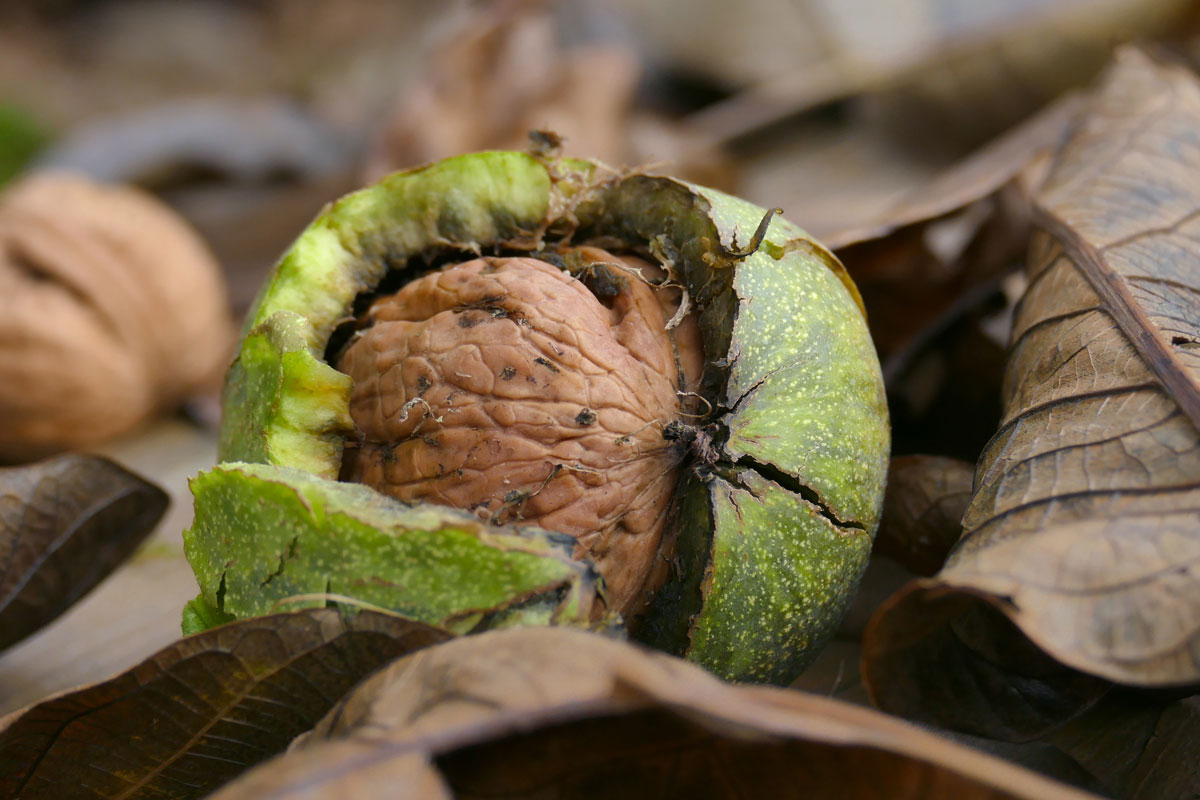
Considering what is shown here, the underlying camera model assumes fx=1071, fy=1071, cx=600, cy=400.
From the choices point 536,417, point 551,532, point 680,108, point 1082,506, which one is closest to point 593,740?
point 551,532

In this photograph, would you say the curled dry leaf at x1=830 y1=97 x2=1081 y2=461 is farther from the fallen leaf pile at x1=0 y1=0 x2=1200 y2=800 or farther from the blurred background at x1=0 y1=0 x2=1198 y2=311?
the blurred background at x1=0 y1=0 x2=1198 y2=311

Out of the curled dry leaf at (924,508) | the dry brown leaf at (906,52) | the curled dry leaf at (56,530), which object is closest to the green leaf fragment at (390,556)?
the curled dry leaf at (56,530)

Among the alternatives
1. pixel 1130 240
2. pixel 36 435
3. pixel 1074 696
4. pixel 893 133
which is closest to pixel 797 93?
pixel 893 133

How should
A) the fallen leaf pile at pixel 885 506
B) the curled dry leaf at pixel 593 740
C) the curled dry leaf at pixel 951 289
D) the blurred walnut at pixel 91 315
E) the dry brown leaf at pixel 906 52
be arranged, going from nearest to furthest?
the curled dry leaf at pixel 593 740, the fallen leaf pile at pixel 885 506, the curled dry leaf at pixel 951 289, the blurred walnut at pixel 91 315, the dry brown leaf at pixel 906 52

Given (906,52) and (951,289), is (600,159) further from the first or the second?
(906,52)

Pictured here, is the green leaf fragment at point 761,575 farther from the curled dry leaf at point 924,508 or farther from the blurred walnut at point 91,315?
the blurred walnut at point 91,315

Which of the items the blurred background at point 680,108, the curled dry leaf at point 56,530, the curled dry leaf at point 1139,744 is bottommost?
the curled dry leaf at point 1139,744
